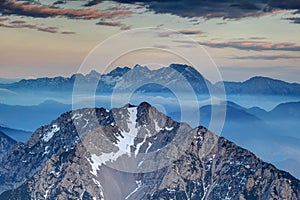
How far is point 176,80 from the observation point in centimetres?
15538

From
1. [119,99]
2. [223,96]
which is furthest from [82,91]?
[223,96]

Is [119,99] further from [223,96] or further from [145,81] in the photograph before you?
[223,96]

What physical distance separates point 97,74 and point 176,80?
25487 millimetres

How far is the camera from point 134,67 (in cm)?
14500

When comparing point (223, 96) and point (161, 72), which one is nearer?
point (223, 96)

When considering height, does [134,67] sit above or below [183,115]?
above

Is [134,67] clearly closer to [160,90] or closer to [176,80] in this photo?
[176,80]

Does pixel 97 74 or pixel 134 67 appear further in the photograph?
pixel 134 67

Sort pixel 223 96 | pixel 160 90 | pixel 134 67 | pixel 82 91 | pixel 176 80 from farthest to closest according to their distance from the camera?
pixel 160 90, pixel 82 91, pixel 176 80, pixel 134 67, pixel 223 96

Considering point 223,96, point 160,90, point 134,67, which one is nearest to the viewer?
point 223,96

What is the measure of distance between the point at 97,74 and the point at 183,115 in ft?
105

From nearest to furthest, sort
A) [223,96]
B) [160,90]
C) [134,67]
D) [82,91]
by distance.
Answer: [223,96] → [134,67] → [82,91] → [160,90]

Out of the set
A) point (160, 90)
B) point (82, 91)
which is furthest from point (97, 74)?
point (160, 90)

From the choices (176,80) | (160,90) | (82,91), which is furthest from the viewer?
(160,90)
